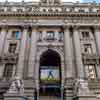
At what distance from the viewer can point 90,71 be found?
2214 centimetres

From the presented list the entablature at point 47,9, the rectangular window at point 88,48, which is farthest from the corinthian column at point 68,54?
the entablature at point 47,9

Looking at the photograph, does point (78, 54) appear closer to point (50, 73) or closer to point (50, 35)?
point (50, 73)

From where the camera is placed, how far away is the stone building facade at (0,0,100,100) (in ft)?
65.3

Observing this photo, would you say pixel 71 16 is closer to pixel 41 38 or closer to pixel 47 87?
pixel 41 38

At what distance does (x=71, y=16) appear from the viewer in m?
26.9

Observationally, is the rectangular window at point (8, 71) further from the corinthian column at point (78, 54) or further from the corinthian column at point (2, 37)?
the corinthian column at point (78, 54)

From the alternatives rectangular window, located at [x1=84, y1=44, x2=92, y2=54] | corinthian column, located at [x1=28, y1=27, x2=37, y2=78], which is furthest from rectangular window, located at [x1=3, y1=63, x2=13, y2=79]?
rectangular window, located at [x1=84, y1=44, x2=92, y2=54]

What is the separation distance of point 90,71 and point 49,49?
6979mm

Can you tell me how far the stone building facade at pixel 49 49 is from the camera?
19.9 m

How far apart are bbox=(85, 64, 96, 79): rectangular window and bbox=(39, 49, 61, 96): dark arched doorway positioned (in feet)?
13.2

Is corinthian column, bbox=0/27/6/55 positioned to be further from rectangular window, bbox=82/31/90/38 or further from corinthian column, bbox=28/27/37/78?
rectangular window, bbox=82/31/90/38

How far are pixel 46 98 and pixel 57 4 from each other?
57.1 feet

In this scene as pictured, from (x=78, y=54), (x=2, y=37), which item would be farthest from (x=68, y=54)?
(x=2, y=37)

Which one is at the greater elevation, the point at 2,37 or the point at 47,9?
the point at 47,9
